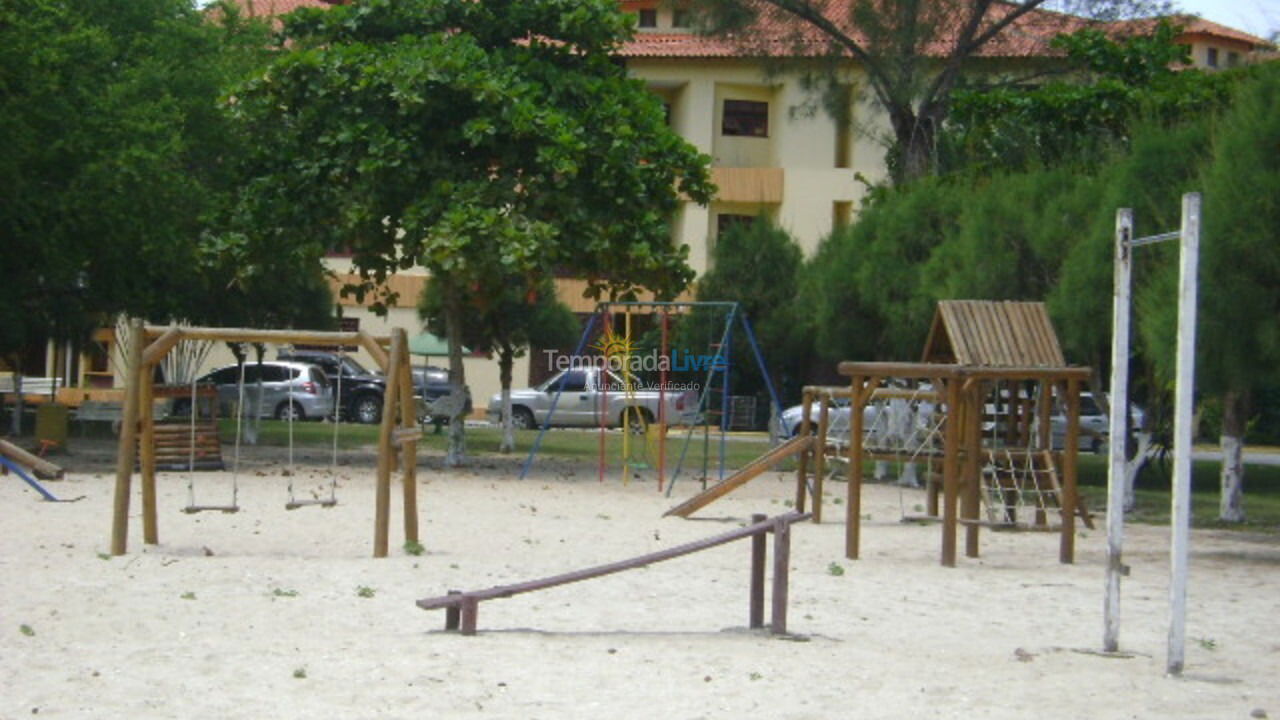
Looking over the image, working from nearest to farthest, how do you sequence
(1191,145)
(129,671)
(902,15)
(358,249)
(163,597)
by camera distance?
(129,671)
(163,597)
(1191,145)
(358,249)
(902,15)

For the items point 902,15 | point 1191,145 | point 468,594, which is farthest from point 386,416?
point 902,15

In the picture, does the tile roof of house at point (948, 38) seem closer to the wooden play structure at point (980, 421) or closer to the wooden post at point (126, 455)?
the wooden play structure at point (980, 421)

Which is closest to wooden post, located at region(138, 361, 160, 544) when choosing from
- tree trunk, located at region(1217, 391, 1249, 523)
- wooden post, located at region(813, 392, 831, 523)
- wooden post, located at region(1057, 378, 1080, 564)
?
wooden post, located at region(813, 392, 831, 523)

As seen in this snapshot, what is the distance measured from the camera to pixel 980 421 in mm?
16219

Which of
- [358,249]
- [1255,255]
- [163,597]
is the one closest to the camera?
[163,597]

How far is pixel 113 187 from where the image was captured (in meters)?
25.0

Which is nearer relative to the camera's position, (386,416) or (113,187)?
(386,416)

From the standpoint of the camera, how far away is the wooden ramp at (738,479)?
1902 centimetres

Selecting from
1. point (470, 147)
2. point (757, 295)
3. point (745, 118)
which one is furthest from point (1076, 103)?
point (745, 118)

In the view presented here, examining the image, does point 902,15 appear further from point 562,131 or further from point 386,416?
point 386,416

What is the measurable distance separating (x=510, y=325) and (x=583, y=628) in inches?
1065

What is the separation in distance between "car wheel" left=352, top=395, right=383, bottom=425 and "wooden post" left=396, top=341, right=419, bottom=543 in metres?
30.1

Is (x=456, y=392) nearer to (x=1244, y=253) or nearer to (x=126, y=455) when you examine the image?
(x=126, y=455)

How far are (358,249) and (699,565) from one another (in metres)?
12.7
